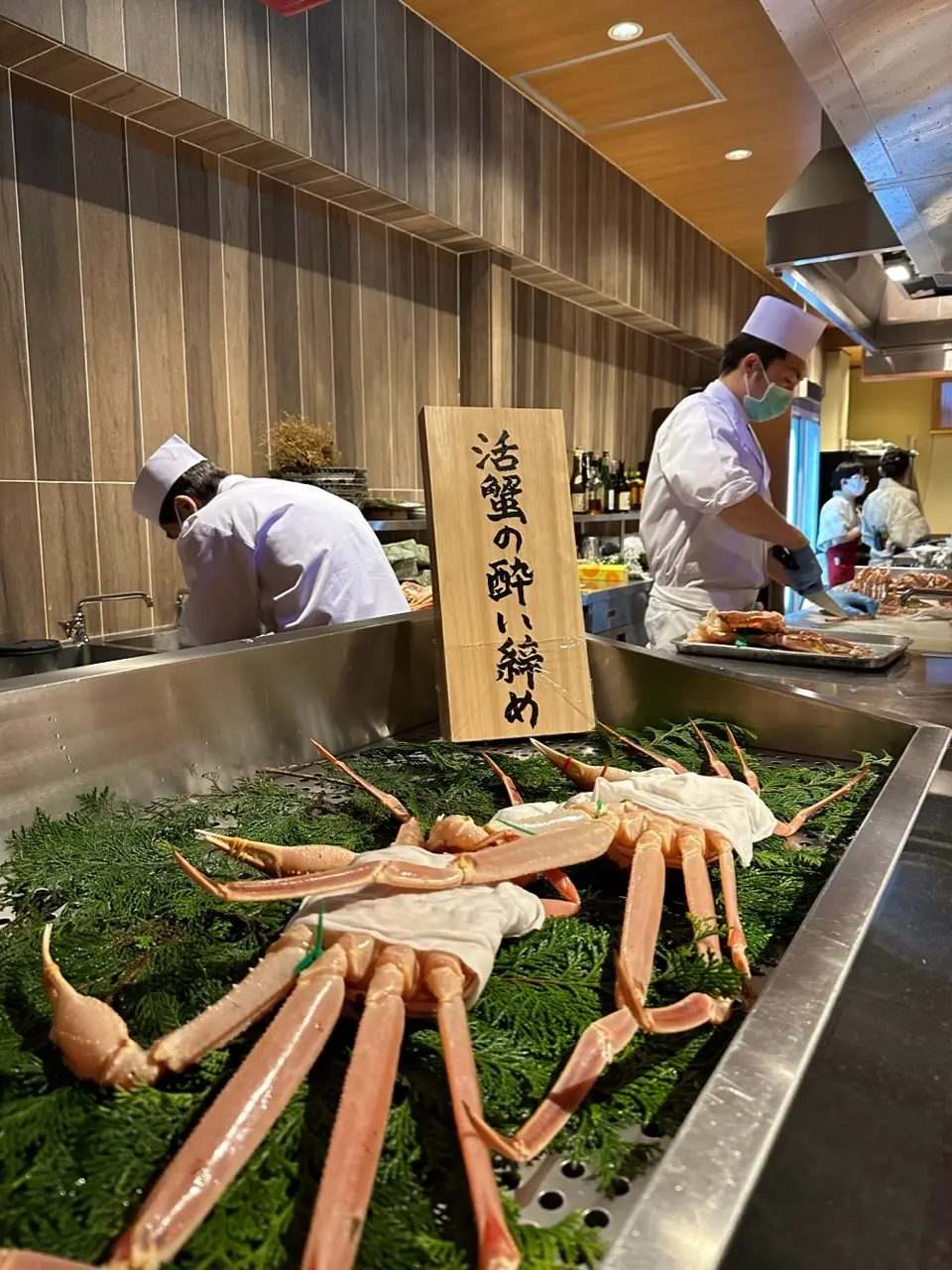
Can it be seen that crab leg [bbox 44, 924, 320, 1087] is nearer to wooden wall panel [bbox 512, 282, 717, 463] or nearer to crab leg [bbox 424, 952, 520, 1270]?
crab leg [bbox 424, 952, 520, 1270]

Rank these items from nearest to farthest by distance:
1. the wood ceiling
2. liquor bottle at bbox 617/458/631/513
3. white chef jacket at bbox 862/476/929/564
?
the wood ceiling, liquor bottle at bbox 617/458/631/513, white chef jacket at bbox 862/476/929/564

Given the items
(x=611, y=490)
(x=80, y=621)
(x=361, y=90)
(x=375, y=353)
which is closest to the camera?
(x=80, y=621)

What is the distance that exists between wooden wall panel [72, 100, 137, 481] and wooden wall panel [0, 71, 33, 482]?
0.22m

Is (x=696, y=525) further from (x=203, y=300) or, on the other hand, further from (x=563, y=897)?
(x=563, y=897)

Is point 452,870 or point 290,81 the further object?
point 290,81

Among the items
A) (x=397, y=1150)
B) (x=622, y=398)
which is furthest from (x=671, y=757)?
(x=622, y=398)

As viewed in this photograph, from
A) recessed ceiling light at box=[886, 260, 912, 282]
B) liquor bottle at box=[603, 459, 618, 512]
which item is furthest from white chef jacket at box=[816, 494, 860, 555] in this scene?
recessed ceiling light at box=[886, 260, 912, 282]

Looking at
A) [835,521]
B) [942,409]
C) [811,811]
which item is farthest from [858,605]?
[942,409]

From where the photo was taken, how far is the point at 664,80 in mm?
4016

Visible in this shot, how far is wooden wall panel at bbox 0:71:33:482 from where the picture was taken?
8.13 ft

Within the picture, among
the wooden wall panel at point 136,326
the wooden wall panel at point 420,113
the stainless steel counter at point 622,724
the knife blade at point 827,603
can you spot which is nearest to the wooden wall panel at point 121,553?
the wooden wall panel at point 136,326

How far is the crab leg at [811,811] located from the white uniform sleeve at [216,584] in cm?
143

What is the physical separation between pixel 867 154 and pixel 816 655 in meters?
1.34

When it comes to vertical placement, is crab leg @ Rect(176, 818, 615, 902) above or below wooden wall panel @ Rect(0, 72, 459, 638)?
below
